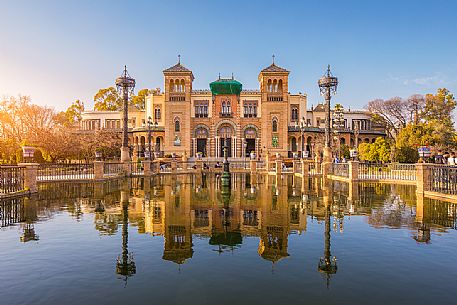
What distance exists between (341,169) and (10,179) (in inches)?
861

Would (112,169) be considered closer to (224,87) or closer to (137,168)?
(137,168)

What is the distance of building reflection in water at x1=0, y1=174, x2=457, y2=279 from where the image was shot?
7645 millimetres

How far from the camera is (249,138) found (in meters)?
57.5

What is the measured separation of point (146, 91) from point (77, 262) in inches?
2909

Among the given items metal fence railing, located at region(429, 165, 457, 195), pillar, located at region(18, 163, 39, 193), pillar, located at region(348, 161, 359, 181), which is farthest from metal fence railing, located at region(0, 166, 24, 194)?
pillar, located at region(348, 161, 359, 181)

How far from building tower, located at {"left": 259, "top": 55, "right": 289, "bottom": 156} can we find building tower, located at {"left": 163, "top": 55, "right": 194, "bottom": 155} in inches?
505

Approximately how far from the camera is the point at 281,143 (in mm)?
57031

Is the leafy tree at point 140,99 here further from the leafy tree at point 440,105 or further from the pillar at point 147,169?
the leafy tree at point 440,105

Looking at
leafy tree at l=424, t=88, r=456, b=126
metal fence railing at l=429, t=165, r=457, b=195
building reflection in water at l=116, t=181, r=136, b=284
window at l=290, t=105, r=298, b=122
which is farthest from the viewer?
window at l=290, t=105, r=298, b=122

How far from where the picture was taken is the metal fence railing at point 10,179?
Result: 14.8 m

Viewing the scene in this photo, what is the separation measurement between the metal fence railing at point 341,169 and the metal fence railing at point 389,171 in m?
1.18

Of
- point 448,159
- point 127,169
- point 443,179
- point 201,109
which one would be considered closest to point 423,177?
point 443,179

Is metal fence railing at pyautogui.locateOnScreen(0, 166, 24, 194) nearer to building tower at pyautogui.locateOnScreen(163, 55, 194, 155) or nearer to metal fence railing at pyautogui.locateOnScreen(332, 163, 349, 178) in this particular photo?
metal fence railing at pyautogui.locateOnScreen(332, 163, 349, 178)

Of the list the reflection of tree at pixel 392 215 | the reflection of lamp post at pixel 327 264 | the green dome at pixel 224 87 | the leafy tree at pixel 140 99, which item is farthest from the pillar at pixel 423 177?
A: the leafy tree at pixel 140 99
